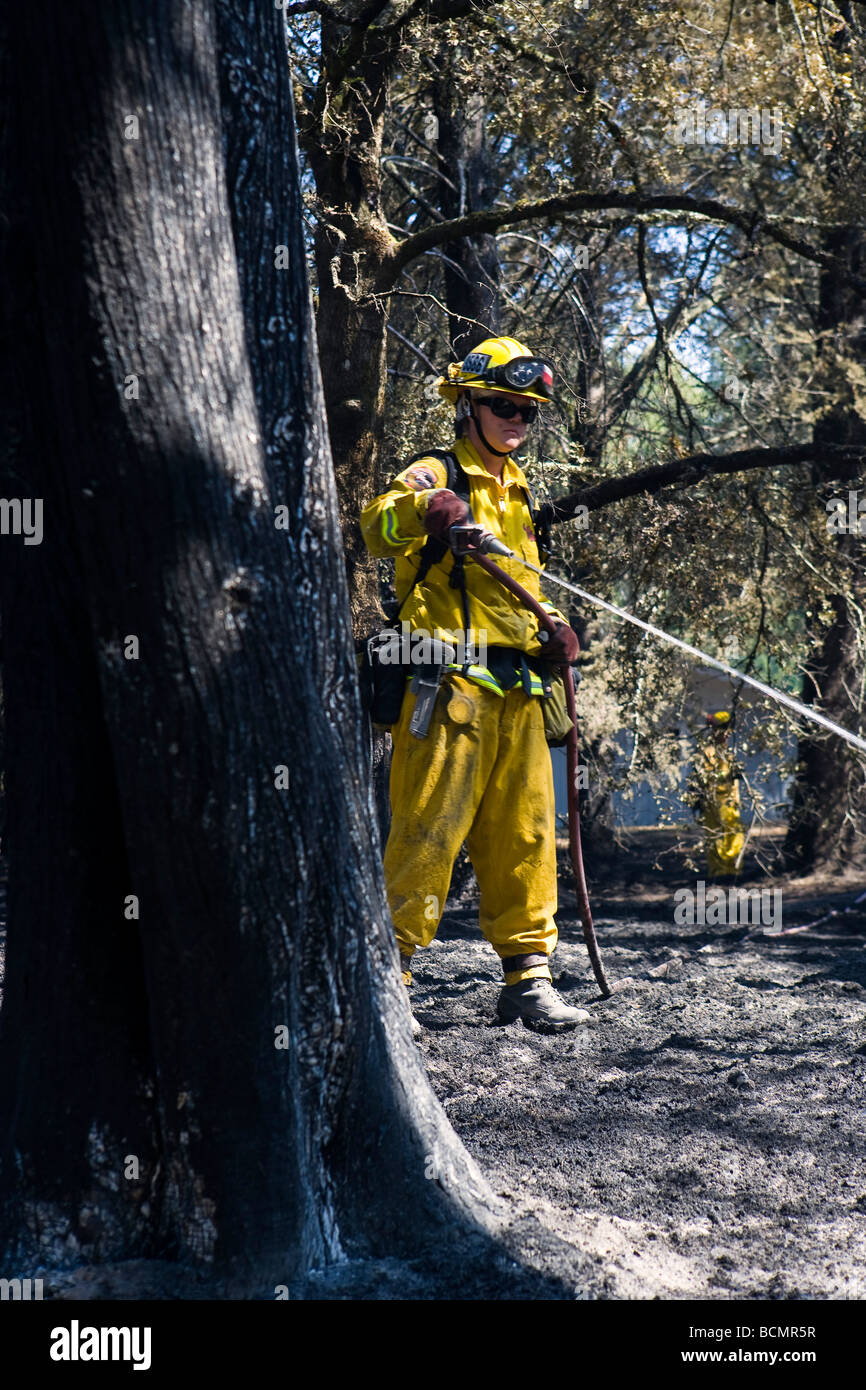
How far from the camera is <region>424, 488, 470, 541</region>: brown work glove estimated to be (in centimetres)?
390

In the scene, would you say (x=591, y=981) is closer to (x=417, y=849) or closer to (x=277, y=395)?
(x=417, y=849)

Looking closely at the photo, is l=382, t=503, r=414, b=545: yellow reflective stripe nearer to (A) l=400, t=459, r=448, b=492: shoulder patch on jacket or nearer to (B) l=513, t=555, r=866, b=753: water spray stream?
(A) l=400, t=459, r=448, b=492: shoulder patch on jacket

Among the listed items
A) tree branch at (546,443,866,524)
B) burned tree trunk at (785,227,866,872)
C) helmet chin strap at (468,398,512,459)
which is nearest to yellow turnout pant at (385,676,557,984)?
helmet chin strap at (468,398,512,459)

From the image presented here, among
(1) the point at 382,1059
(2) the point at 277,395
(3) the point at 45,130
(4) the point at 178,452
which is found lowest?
(1) the point at 382,1059

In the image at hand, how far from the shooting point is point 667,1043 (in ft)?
13.1

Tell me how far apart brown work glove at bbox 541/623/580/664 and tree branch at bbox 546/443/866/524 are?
243 centimetres

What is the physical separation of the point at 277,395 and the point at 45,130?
0.58 metres

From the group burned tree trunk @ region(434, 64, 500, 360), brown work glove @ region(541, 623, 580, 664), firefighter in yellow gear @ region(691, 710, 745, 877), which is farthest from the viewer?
firefighter in yellow gear @ region(691, 710, 745, 877)

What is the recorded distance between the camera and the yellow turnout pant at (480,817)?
4.02 metres

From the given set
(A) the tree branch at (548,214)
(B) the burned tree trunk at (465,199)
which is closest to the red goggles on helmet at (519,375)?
(A) the tree branch at (548,214)

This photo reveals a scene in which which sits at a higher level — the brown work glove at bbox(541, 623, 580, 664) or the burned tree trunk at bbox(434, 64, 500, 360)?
the burned tree trunk at bbox(434, 64, 500, 360)

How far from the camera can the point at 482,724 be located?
414 cm

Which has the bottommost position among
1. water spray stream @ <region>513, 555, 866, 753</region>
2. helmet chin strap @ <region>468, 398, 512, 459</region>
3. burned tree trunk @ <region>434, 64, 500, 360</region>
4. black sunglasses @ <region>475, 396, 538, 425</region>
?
water spray stream @ <region>513, 555, 866, 753</region>
